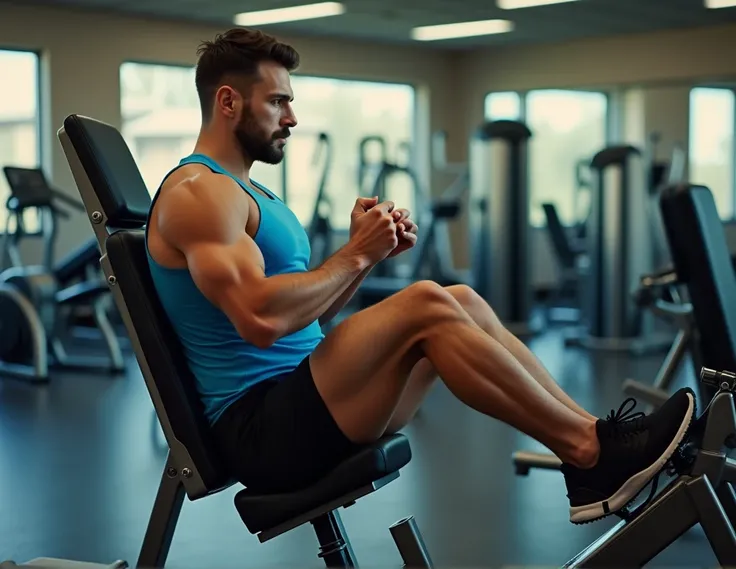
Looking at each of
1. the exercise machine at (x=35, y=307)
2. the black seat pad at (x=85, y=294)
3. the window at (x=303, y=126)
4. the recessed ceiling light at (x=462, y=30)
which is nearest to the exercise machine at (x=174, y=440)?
the exercise machine at (x=35, y=307)

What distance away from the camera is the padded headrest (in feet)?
5.97

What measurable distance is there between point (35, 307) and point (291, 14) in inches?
151

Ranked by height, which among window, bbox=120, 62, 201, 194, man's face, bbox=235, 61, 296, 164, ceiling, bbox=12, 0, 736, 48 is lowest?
man's face, bbox=235, 61, 296, 164

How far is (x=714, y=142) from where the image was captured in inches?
394

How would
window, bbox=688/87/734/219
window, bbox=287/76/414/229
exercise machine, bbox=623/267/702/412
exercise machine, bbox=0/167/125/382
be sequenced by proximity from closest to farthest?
exercise machine, bbox=623/267/702/412, exercise machine, bbox=0/167/125/382, window, bbox=287/76/414/229, window, bbox=688/87/734/219

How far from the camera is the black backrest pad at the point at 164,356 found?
5.70 feet

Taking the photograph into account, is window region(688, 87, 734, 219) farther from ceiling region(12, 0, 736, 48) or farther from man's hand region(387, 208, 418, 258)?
man's hand region(387, 208, 418, 258)

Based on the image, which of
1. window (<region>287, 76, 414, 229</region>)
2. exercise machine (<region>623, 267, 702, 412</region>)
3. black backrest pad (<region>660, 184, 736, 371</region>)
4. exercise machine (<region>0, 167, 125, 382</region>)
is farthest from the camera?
window (<region>287, 76, 414, 229</region>)

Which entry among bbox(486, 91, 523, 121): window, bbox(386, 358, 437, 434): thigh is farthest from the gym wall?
bbox(386, 358, 437, 434): thigh

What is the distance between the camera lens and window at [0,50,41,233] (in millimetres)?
7633

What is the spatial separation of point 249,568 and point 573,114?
8772mm

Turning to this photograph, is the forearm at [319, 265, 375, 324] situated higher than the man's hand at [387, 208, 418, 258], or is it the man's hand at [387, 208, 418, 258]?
the man's hand at [387, 208, 418, 258]

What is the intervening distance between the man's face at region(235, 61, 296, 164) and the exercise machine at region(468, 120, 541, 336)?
497cm

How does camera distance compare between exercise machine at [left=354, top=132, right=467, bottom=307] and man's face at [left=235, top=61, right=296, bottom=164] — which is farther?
exercise machine at [left=354, top=132, right=467, bottom=307]
